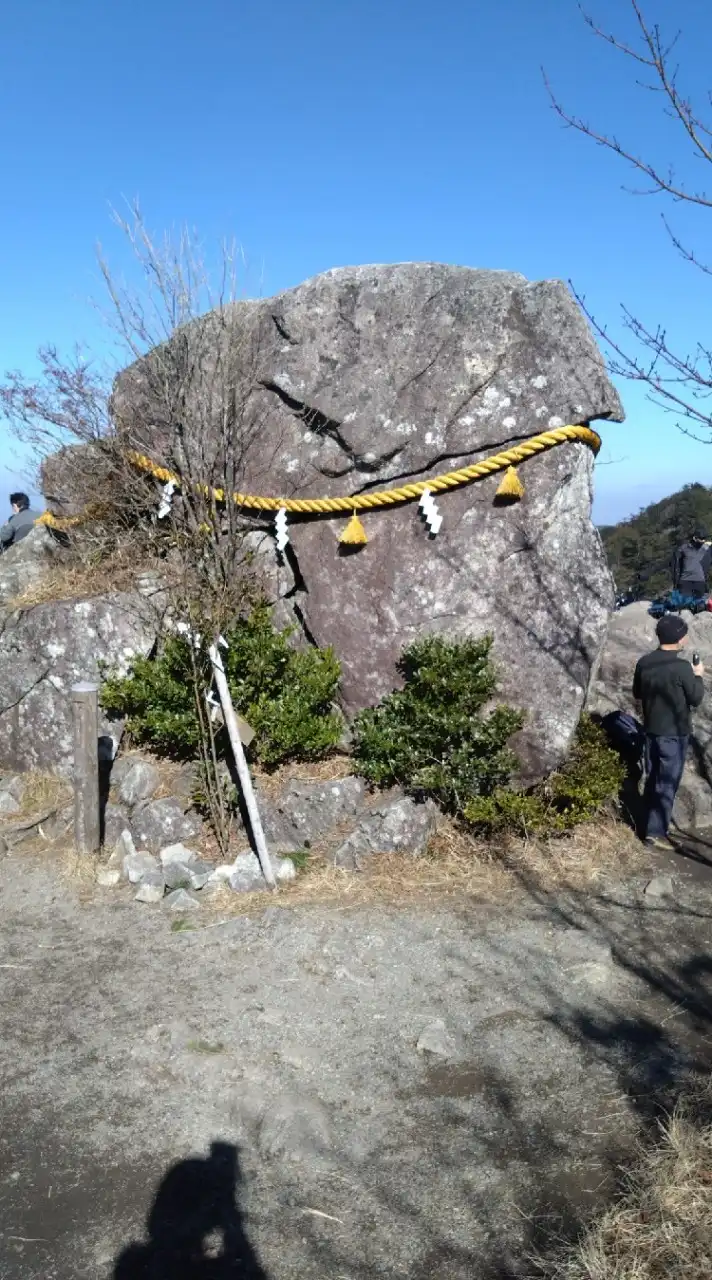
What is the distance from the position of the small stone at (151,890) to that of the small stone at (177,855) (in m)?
0.21

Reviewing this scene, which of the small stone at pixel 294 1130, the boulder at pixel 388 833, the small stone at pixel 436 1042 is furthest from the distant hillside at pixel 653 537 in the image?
the small stone at pixel 294 1130

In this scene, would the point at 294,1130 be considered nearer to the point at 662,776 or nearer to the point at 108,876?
the point at 108,876

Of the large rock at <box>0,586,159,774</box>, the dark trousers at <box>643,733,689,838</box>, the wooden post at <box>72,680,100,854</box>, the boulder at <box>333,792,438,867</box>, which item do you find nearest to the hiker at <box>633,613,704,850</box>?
the dark trousers at <box>643,733,689,838</box>

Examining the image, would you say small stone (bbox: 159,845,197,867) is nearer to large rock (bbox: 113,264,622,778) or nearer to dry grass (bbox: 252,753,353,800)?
dry grass (bbox: 252,753,353,800)

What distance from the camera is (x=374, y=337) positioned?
703 cm

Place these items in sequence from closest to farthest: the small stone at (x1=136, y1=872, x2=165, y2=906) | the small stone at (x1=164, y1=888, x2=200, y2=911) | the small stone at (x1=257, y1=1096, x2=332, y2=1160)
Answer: the small stone at (x1=257, y1=1096, x2=332, y2=1160) → the small stone at (x1=164, y1=888, x2=200, y2=911) → the small stone at (x1=136, y1=872, x2=165, y2=906)

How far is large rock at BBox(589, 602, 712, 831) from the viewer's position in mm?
6992

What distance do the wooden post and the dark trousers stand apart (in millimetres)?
3887

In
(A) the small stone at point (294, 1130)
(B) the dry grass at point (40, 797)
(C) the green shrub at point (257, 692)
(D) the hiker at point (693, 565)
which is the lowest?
(A) the small stone at point (294, 1130)

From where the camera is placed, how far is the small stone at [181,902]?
5.83 metres

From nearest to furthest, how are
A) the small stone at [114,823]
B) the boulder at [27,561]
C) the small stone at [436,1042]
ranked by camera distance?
the small stone at [436,1042]
the small stone at [114,823]
the boulder at [27,561]

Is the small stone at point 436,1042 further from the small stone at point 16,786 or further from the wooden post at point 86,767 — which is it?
the small stone at point 16,786

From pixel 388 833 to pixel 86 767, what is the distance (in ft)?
6.90

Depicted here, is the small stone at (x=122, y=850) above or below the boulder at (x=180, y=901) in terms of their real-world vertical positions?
above
